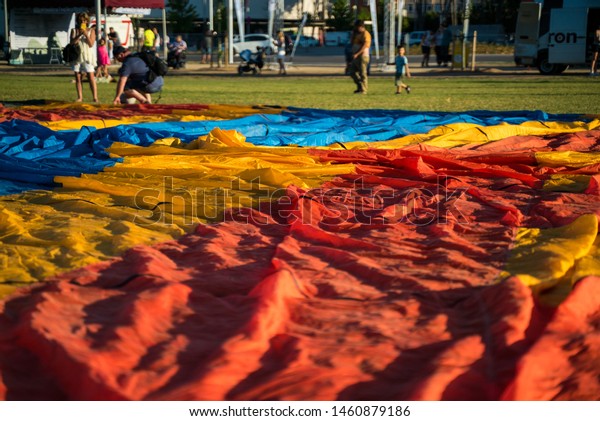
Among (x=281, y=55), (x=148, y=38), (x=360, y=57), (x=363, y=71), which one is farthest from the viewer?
(x=281, y=55)

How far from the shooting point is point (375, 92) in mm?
18500

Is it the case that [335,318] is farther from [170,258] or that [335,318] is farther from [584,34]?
[584,34]

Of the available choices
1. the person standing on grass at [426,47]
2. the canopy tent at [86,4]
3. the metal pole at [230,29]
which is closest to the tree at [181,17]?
the metal pole at [230,29]

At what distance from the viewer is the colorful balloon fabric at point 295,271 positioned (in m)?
2.91

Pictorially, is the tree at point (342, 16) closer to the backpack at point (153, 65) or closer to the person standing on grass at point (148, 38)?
the person standing on grass at point (148, 38)

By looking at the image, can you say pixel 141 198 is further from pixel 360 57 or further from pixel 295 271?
pixel 360 57

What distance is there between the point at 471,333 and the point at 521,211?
8.04ft

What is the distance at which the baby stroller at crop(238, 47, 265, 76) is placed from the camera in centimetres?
2705

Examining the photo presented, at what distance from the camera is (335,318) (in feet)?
11.5

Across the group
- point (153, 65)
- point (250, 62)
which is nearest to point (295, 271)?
point (153, 65)

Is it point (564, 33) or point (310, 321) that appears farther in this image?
point (564, 33)

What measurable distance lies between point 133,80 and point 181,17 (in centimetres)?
4921

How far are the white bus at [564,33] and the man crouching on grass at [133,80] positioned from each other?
15483mm

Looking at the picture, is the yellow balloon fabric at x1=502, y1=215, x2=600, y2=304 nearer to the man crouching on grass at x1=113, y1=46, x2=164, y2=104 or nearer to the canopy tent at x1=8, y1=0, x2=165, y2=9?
the man crouching on grass at x1=113, y1=46, x2=164, y2=104
